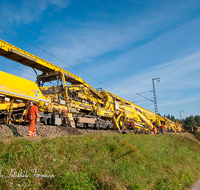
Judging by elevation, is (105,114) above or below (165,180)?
above

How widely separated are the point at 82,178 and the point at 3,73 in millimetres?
6044

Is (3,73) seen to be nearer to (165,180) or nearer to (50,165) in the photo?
(50,165)

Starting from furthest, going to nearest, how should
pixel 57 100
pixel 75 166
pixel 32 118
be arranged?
1. pixel 57 100
2. pixel 32 118
3. pixel 75 166

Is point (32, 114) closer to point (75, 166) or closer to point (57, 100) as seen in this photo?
point (75, 166)

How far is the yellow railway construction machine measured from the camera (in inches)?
308

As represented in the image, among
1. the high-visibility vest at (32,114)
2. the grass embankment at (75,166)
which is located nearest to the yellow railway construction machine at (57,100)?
the high-visibility vest at (32,114)

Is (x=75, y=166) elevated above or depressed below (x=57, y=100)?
below

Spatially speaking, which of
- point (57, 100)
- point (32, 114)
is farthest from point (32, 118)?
point (57, 100)

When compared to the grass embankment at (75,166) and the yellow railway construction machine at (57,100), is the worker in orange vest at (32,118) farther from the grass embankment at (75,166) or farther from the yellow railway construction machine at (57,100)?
the grass embankment at (75,166)

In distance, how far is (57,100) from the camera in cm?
1129

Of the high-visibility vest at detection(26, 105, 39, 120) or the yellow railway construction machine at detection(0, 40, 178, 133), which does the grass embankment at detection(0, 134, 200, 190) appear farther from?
the yellow railway construction machine at detection(0, 40, 178, 133)

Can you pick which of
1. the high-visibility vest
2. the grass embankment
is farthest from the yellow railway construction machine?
the grass embankment

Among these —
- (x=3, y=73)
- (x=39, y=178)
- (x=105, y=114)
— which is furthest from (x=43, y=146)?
(x=105, y=114)

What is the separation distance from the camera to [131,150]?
7.77 meters
